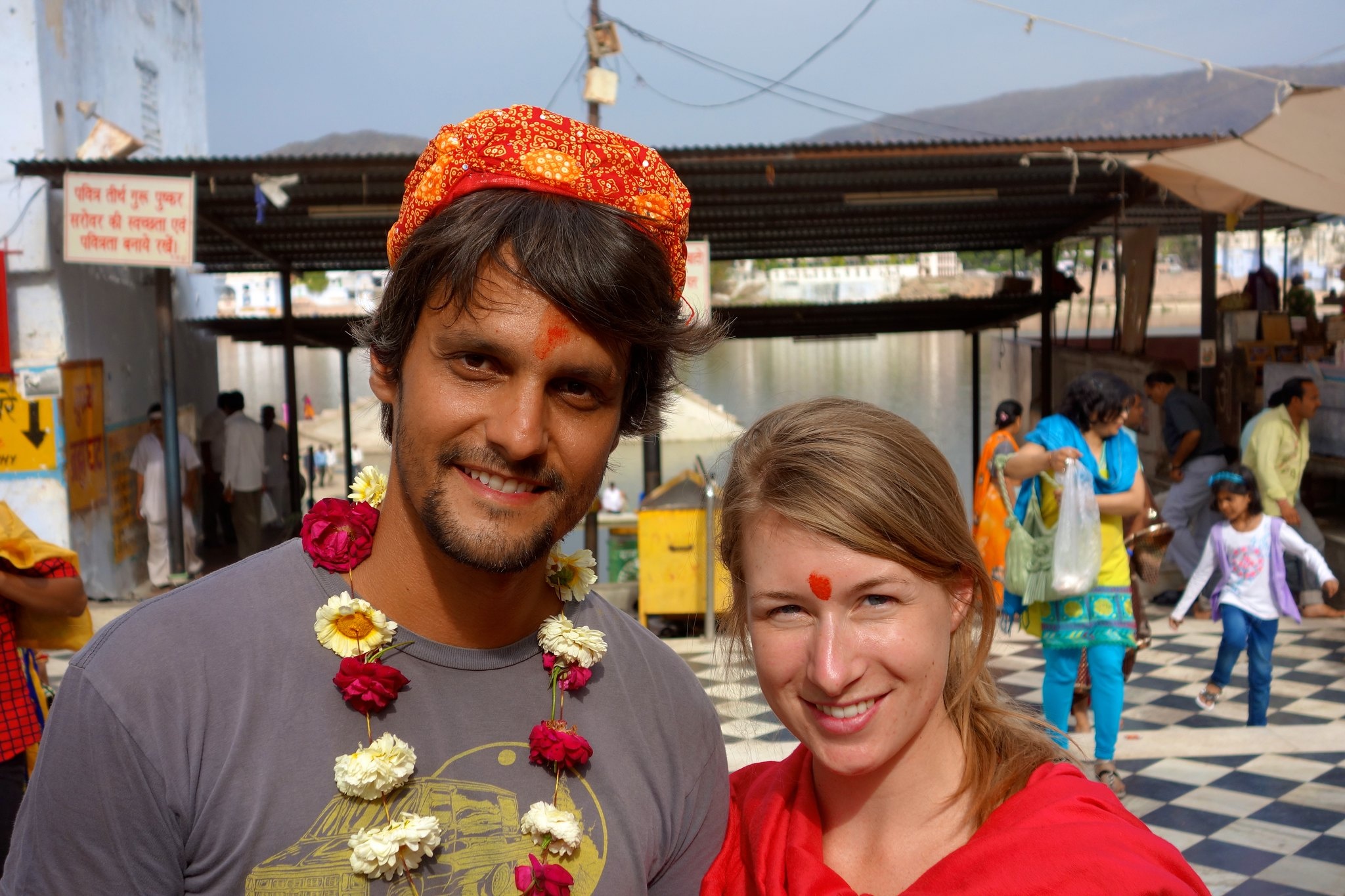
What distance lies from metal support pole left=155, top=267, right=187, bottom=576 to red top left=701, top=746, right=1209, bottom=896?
958 centimetres

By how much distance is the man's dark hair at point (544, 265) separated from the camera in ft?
5.16

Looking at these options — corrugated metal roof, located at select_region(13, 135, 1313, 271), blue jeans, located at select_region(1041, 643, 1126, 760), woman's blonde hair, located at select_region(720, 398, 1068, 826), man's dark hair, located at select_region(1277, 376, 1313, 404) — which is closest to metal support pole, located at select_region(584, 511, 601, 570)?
corrugated metal roof, located at select_region(13, 135, 1313, 271)

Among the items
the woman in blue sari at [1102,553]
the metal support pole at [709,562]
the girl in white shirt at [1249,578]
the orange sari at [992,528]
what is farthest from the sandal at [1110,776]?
the metal support pole at [709,562]

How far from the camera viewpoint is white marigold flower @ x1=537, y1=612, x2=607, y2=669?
67.1 inches

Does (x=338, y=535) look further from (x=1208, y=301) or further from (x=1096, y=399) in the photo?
(x=1208, y=301)

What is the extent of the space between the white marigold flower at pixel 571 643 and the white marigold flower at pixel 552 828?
0.74 feet

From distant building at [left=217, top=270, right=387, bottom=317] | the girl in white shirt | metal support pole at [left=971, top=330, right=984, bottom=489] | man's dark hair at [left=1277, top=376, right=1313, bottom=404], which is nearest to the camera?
the girl in white shirt

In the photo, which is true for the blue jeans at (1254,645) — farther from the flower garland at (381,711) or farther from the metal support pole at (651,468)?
the metal support pole at (651,468)

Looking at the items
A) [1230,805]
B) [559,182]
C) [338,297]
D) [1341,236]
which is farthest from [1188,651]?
[1341,236]

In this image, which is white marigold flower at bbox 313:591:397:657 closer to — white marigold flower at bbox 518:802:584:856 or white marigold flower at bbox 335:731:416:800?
white marigold flower at bbox 335:731:416:800

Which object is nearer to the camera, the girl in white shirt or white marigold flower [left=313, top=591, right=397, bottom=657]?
white marigold flower [left=313, top=591, right=397, bottom=657]

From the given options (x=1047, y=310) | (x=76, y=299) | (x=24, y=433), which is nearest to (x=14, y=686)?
(x=24, y=433)

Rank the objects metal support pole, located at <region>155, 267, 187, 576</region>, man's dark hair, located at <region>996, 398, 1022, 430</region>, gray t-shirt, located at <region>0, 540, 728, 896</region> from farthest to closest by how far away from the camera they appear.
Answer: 1. metal support pole, located at <region>155, 267, 187, 576</region>
2. man's dark hair, located at <region>996, 398, 1022, 430</region>
3. gray t-shirt, located at <region>0, 540, 728, 896</region>

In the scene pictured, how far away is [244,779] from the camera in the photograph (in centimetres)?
145
